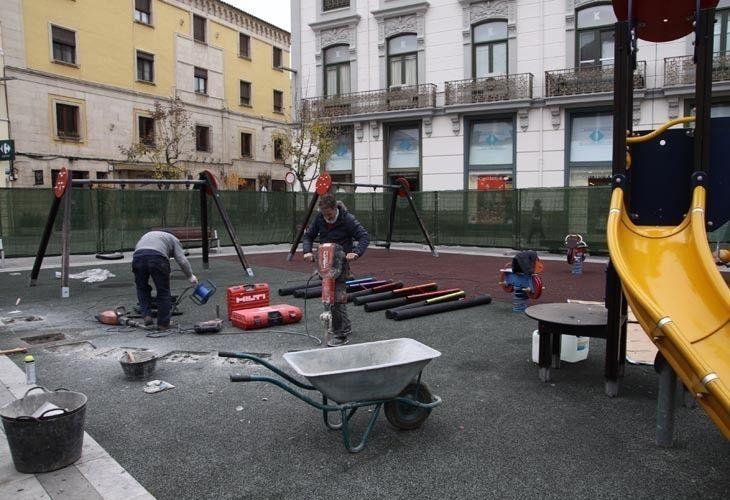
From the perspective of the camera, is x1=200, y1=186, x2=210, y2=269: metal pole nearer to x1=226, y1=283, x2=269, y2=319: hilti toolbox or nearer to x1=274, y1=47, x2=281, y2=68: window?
x1=226, y1=283, x2=269, y2=319: hilti toolbox

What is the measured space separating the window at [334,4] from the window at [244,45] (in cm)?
1410

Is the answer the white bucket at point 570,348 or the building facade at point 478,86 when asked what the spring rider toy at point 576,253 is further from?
the building facade at point 478,86

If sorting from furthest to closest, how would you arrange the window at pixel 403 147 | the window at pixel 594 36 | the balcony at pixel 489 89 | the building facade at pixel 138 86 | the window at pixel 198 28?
the window at pixel 198 28
the building facade at pixel 138 86
the window at pixel 403 147
the balcony at pixel 489 89
the window at pixel 594 36

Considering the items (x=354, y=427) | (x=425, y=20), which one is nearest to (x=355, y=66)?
(x=425, y=20)

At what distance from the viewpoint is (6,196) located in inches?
616

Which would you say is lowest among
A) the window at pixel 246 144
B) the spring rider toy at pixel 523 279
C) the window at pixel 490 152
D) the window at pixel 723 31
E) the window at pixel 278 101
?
the spring rider toy at pixel 523 279

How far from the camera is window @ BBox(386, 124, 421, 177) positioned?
2558 cm

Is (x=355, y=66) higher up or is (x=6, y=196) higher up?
(x=355, y=66)

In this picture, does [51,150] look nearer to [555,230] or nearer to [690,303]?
[555,230]

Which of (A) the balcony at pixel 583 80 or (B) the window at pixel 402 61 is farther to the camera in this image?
(B) the window at pixel 402 61

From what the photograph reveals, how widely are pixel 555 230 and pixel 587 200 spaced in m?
1.24

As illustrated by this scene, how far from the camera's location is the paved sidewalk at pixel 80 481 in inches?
136

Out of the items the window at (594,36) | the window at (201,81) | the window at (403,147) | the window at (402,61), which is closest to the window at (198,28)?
the window at (201,81)

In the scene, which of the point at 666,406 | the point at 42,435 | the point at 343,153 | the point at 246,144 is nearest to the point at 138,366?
the point at 42,435
